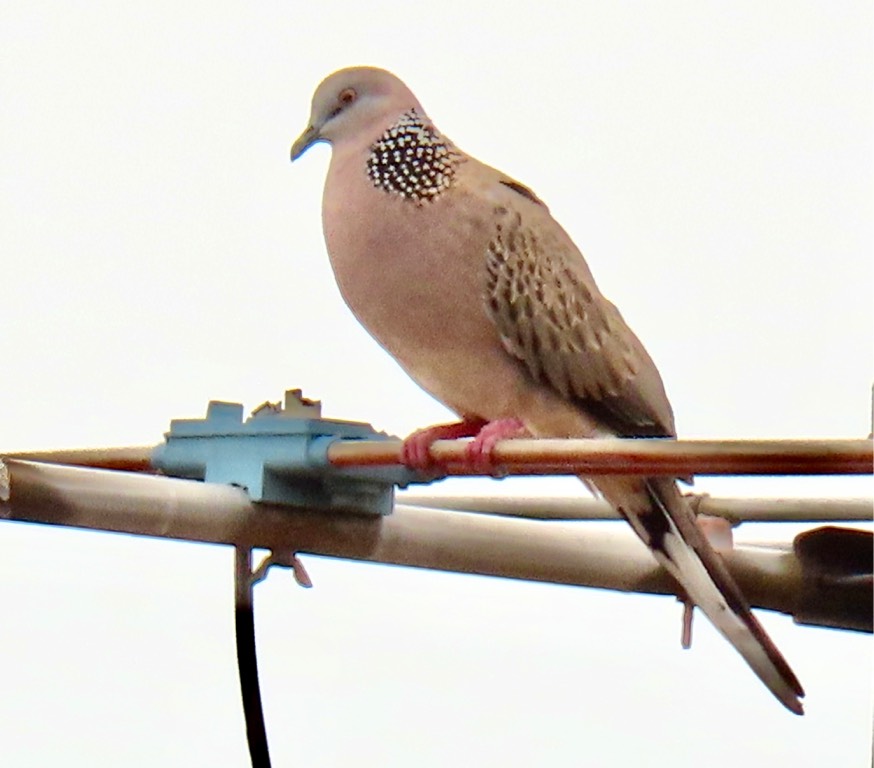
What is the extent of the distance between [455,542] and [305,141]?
261 mm

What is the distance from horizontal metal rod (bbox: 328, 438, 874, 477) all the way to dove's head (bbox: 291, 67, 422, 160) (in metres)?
0.26

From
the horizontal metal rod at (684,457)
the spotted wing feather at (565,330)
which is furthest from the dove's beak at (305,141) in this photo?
the horizontal metal rod at (684,457)

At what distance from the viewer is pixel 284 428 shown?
0.68m

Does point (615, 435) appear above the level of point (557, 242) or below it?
below

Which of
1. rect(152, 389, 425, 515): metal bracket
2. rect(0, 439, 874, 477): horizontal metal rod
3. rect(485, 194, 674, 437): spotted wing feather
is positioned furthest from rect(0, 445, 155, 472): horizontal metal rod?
rect(485, 194, 674, 437): spotted wing feather

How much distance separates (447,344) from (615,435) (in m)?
0.13

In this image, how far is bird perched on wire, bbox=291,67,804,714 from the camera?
796 millimetres

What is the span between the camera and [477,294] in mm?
842

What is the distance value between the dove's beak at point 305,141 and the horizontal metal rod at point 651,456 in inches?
7.8

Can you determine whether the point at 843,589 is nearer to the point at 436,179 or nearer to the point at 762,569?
the point at 762,569

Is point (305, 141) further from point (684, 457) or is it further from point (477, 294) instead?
point (684, 457)

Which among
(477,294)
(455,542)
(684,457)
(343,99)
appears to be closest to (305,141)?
(343,99)

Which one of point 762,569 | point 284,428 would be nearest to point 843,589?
point 762,569

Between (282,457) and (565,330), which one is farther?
(565,330)
